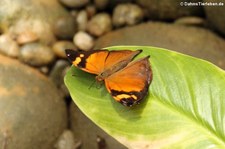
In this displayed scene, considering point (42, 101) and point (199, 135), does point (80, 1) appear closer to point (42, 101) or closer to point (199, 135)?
point (42, 101)

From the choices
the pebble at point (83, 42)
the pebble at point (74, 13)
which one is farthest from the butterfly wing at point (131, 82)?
the pebble at point (74, 13)

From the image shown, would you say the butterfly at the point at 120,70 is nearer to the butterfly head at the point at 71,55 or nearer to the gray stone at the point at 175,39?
the butterfly head at the point at 71,55

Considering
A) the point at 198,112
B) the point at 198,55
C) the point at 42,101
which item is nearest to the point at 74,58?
the point at 198,112

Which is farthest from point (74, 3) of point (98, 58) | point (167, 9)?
point (98, 58)

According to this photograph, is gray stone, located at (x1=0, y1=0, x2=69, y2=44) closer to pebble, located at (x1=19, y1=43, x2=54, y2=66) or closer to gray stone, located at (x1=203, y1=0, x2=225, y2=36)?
pebble, located at (x1=19, y1=43, x2=54, y2=66)

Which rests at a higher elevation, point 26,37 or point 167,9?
point 167,9

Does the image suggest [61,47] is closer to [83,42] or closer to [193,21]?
[83,42]
